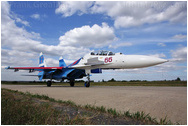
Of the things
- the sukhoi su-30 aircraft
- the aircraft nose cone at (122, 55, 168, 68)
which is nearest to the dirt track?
the aircraft nose cone at (122, 55, 168, 68)

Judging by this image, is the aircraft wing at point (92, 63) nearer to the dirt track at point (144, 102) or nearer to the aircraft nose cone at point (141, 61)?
the aircraft nose cone at point (141, 61)

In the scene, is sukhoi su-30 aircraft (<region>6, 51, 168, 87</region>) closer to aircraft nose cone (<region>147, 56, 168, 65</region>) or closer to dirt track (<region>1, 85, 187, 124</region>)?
aircraft nose cone (<region>147, 56, 168, 65</region>)

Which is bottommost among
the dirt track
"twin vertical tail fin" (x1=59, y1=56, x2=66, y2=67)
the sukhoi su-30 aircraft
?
the dirt track

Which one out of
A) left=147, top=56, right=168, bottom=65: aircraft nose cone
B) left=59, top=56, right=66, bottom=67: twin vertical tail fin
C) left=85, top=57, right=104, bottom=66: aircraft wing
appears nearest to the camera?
left=147, top=56, right=168, bottom=65: aircraft nose cone

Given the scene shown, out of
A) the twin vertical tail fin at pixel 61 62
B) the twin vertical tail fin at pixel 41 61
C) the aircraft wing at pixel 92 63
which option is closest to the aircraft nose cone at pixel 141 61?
the aircraft wing at pixel 92 63

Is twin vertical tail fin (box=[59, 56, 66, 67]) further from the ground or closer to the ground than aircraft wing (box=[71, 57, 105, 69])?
further from the ground

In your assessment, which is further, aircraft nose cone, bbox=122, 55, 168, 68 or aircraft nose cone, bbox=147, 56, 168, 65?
aircraft nose cone, bbox=122, 55, 168, 68

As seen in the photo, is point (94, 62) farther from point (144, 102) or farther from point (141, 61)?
point (144, 102)

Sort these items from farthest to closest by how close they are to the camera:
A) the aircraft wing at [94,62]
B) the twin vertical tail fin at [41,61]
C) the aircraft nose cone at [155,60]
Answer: the twin vertical tail fin at [41,61], the aircraft wing at [94,62], the aircraft nose cone at [155,60]

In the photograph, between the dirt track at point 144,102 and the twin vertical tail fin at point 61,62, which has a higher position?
the twin vertical tail fin at point 61,62

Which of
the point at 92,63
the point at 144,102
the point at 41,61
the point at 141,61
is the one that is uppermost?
the point at 41,61

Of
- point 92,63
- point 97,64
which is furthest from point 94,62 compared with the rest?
point 97,64

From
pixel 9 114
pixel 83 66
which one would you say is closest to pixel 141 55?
pixel 83 66

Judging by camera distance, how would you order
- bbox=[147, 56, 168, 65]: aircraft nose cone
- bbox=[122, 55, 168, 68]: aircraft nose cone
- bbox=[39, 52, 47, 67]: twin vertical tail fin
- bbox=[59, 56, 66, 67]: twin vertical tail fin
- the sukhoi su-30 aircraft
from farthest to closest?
A: bbox=[39, 52, 47, 67]: twin vertical tail fin < bbox=[59, 56, 66, 67]: twin vertical tail fin < the sukhoi su-30 aircraft < bbox=[122, 55, 168, 68]: aircraft nose cone < bbox=[147, 56, 168, 65]: aircraft nose cone
